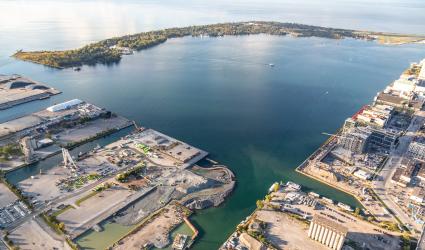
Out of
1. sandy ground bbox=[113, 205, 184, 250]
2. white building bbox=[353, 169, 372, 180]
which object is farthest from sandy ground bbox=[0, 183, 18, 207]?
white building bbox=[353, 169, 372, 180]

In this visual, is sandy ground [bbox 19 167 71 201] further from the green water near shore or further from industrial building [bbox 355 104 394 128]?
industrial building [bbox 355 104 394 128]

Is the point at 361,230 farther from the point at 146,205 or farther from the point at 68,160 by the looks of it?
the point at 68,160

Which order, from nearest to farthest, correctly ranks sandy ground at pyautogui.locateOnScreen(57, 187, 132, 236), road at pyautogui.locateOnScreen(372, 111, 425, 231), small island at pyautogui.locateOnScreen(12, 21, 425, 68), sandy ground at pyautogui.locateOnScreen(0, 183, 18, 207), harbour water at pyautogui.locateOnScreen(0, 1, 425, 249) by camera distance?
sandy ground at pyautogui.locateOnScreen(57, 187, 132, 236), sandy ground at pyautogui.locateOnScreen(0, 183, 18, 207), road at pyautogui.locateOnScreen(372, 111, 425, 231), harbour water at pyautogui.locateOnScreen(0, 1, 425, 249), small island at pyautogui.locateOnScreen(12, 21, 425, 68)

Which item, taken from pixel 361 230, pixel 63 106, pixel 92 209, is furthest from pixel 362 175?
pixel 63 106

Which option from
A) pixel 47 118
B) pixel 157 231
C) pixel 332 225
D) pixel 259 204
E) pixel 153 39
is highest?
pixel 153 39

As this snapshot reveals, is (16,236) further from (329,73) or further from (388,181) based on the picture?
(329,73)
